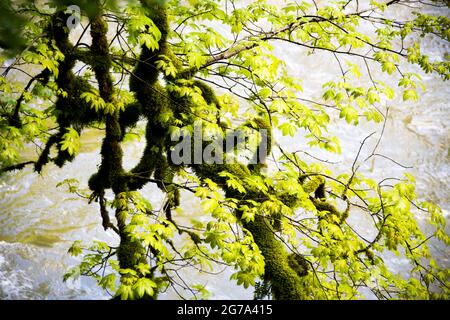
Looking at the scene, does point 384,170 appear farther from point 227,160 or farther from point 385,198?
point 227,160

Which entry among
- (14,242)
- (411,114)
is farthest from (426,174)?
(14,242)

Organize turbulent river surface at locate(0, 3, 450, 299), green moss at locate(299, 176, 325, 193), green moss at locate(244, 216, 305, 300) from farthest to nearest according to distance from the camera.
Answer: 1. turbulent river surface at locate(0, 3, 450, 299)
2. green moss at locate(299, 176, 325, 193)
3. green moss at locate(244, 216, 305, 300)

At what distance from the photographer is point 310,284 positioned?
10.2ft

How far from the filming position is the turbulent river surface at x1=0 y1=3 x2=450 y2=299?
23.0ft
